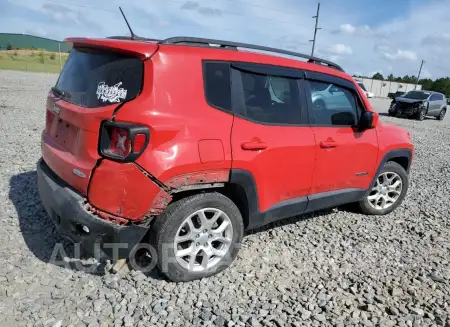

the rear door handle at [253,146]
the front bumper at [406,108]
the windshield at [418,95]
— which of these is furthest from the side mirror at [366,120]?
the windshield at [418,95]

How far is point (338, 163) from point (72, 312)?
2807 mm

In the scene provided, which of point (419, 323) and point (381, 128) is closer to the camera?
point (419, 323)

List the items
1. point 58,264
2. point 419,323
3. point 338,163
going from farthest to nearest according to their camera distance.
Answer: point 338,163 < point 58,264 < point 419,323

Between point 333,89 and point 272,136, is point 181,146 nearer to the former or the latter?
point 272,136

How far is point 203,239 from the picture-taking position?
10.2 feet

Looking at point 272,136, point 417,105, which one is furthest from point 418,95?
point 272,136

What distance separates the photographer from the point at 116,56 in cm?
287

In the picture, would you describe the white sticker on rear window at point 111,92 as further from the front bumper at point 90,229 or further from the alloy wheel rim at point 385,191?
the alloy wheel rim at point 385,191

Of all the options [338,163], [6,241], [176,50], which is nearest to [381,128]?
[338,163]

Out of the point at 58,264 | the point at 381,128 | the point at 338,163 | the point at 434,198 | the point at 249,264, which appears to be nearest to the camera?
the point at 58,264

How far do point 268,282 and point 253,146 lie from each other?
1172mm

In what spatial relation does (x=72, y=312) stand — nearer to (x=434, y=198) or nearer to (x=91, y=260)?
(x=91, y=260)

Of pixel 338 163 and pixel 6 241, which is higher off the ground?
pixel 338 163

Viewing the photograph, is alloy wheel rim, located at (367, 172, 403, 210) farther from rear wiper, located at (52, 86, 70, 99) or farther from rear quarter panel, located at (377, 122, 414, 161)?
rear wiper, located at (52, 86, 70, 99)
